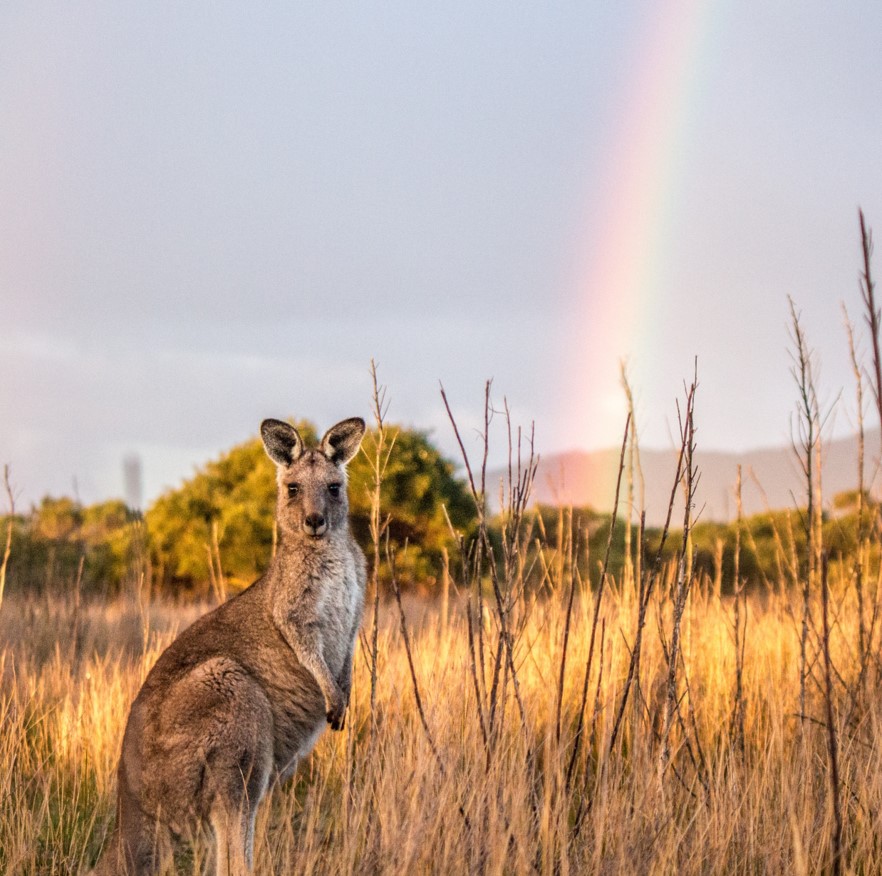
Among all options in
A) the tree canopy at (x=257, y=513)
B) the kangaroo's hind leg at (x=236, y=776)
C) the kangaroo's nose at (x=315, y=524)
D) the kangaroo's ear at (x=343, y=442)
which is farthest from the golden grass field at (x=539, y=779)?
the tree canopy at (x=257, y=513)

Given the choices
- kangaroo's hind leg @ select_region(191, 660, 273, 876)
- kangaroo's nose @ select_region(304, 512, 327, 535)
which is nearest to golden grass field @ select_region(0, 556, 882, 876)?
kangaroo's hind leg @ select_region(191, 660, 273, 876)

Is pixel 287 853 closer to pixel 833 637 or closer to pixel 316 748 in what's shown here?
pixel 316 748

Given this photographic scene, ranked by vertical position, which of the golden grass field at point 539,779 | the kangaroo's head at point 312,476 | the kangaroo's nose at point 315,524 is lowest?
the golden grass field at point 539,779

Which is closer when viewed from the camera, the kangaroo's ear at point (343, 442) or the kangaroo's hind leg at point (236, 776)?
the kangaroo's hind leg at point (236, 776)

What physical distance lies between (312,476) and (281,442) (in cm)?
29

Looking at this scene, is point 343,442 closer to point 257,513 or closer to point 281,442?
point 281,442

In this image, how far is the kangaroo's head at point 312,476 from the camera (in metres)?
5.08

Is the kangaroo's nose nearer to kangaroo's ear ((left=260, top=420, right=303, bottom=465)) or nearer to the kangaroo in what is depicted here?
the kangaroo

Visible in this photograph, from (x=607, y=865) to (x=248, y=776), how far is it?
144cm

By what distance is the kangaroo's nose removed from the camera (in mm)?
5016

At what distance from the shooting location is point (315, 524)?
16.5ft

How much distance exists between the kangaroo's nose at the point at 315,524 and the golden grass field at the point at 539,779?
56 cm

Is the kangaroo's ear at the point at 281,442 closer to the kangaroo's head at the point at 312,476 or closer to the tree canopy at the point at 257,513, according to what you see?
the kangaroo's head at the point at 312,476

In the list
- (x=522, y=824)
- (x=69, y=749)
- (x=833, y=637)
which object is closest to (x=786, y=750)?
(x=833, y=637)
